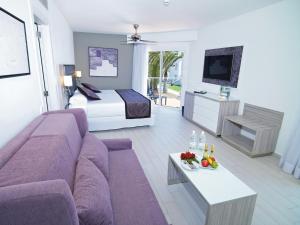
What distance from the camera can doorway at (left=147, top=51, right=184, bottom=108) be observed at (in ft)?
19.8

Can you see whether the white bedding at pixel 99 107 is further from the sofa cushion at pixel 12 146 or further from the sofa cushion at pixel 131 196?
the sofa cushion at pixel 12 146

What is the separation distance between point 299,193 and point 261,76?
1937mm

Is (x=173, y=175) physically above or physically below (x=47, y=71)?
below

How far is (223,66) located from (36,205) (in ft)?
13.7

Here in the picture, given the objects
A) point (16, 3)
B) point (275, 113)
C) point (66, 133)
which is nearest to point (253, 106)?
point (275, 113)

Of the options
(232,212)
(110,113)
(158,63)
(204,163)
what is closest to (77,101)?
(110,113)

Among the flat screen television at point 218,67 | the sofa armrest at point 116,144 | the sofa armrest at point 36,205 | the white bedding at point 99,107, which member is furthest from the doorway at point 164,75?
the sofa armrest at point 36,205

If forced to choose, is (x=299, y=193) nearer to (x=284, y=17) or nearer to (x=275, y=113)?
(x=275, y=113)

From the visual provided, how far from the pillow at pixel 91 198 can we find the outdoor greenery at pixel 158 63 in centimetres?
533

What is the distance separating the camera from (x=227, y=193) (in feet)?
4.75

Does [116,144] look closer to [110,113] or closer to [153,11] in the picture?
[110,113]

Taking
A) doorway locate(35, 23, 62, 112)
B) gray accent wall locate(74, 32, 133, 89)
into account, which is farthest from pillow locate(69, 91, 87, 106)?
gray accent wall locate(74, 32, 133, 89)

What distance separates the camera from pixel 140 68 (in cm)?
610

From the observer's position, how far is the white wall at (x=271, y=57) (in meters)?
2.66
